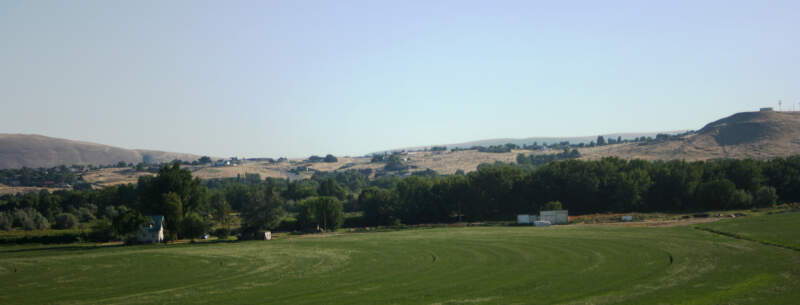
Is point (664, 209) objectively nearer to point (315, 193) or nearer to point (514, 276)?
point (514, 276)

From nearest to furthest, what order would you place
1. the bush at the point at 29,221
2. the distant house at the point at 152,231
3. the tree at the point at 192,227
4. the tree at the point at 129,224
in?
the tree at the point at 129,224, the distant house at the point at 152,231, the tree at the point at 192,227, the bush at the point at 29,221

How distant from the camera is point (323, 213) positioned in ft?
319

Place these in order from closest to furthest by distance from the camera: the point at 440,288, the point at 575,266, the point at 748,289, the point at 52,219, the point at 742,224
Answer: the point at 748,289 < the point at 440,288 < the point at 575,266 < the point at 742,224 < the point at 52,219

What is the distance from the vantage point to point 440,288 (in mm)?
30703

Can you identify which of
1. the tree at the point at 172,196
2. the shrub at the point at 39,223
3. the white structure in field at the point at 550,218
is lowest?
the shrub at the point at 39,223

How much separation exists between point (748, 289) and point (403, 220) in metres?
83.8

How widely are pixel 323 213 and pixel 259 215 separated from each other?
15.9 metres

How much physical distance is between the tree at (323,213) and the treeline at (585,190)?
12465 mm

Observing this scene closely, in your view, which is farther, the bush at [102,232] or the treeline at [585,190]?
the treeline at [585,190]

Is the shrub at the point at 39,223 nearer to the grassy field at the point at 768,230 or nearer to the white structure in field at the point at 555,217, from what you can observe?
the white structure in field at the point at 555,217

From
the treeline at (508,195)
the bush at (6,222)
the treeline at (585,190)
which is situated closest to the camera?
the treeline at (508,195)

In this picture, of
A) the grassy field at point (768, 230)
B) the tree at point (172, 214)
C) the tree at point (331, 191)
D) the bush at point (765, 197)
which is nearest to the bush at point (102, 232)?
the tree at point (172, 214)

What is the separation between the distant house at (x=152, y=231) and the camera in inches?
3228

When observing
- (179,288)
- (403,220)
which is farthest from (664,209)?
(179,288)
